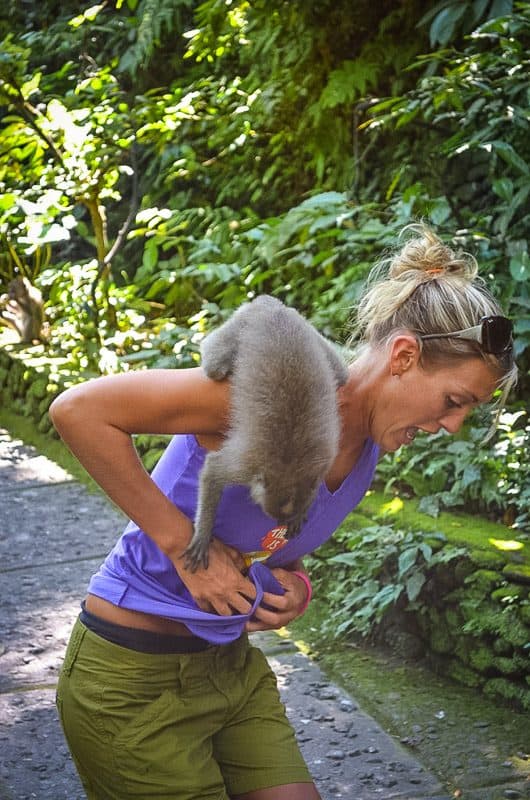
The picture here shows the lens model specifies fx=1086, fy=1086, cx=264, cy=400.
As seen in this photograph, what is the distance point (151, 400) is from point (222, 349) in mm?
180

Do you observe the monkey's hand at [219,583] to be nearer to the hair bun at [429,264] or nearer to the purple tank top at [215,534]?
the purple tank top at [215,534]

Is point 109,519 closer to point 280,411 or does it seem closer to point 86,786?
point 86,786

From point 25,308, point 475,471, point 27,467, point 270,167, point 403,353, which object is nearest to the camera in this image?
point 403,353

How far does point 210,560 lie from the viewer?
2191mm

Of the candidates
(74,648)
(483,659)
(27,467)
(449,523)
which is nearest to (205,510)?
(74,648)

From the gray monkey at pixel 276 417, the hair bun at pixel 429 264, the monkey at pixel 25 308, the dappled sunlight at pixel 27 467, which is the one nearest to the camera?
the gray monkey at pixel 276 417

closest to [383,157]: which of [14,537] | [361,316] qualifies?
A: [14,537]

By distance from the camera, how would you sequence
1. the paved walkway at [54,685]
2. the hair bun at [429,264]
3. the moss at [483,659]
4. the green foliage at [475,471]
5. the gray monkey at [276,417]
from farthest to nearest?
the green foliage at [475,471]
the moss at [483,659]
the paved walkway at [54,685]
the hair bun at [429,264]
the gray monkey at [276,417]

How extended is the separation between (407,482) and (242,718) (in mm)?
2324

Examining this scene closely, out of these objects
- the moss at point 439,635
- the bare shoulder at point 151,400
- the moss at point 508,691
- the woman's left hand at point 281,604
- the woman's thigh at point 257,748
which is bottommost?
the moss at point 508,691

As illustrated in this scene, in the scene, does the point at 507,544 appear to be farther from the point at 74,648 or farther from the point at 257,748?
the point at 74,648

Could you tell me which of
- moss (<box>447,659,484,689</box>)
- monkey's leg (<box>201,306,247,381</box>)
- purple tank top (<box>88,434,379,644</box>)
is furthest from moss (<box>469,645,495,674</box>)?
monkey's leg (<box>201,306,247,381</box>)

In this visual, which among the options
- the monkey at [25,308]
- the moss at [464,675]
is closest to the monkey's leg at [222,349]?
the moss at [464,675]

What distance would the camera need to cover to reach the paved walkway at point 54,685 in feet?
10.5
